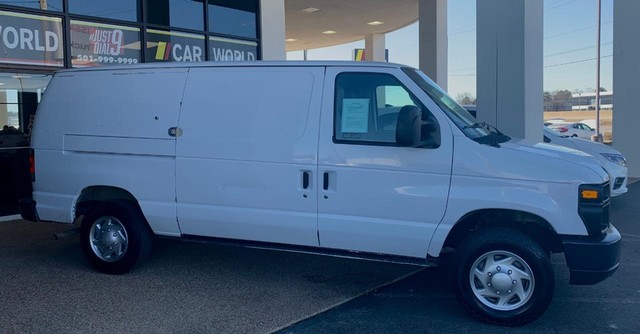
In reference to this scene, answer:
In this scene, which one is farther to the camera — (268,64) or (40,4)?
(40,4)

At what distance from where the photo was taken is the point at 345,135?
5.07 m

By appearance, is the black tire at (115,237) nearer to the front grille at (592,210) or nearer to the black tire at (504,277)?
the black tire at (504,277)

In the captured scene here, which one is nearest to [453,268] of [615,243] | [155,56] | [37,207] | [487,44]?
[615,243]

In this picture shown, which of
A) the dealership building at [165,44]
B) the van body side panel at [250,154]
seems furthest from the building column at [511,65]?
the van body side panel at [250,154]

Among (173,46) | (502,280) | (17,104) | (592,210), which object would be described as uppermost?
(173,46)

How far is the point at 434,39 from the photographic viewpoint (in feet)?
55.9

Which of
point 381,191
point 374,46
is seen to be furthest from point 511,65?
point 374,46

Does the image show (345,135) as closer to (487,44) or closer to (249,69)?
(249,69)

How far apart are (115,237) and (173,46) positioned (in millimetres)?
5753

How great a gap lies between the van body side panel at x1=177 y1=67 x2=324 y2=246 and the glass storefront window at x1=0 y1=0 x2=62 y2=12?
4.74m

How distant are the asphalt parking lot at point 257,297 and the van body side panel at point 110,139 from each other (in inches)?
25.9

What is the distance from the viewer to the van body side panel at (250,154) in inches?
204

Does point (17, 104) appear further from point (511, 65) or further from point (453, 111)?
point (511, 65)

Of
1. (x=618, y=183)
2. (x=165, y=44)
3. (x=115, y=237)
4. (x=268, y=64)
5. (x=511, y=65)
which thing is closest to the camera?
(x=268, y=64)
